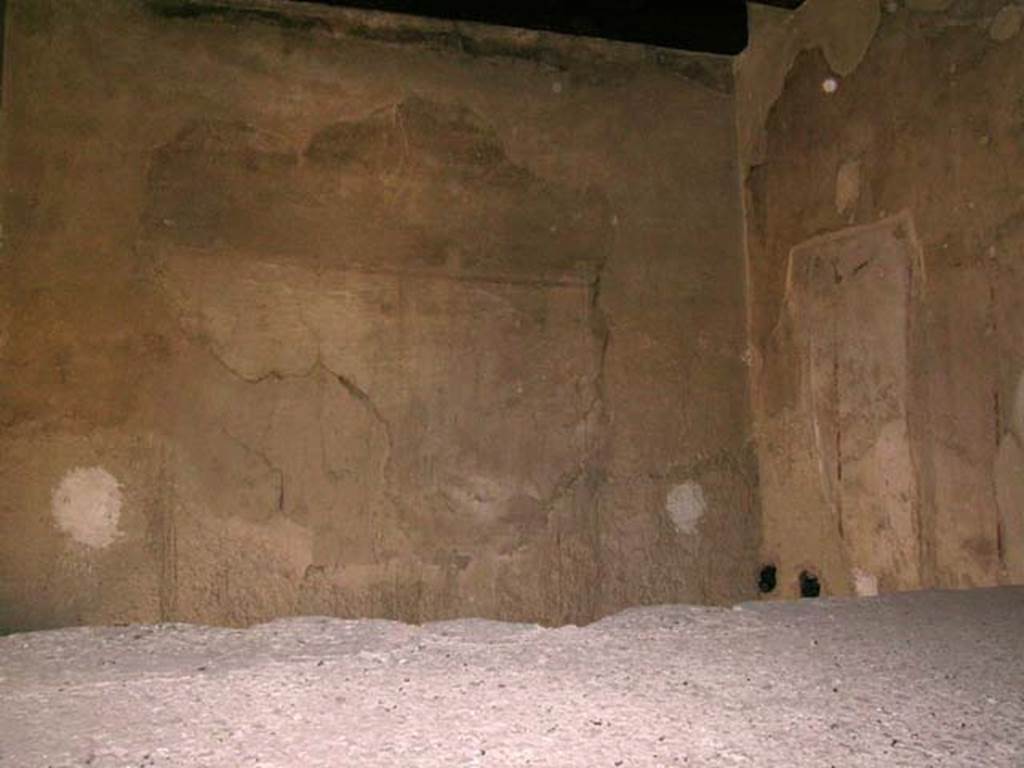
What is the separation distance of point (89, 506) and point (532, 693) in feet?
7.69

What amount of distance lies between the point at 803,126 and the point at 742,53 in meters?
0.64

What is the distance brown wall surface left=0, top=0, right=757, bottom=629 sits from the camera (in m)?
3.14

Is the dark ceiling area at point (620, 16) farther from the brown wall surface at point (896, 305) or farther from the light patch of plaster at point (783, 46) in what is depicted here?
the brown wall surface at point (896, 305)

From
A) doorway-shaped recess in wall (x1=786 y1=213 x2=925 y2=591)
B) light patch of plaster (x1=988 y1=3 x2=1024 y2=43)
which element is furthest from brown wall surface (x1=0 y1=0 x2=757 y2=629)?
light patch of plaster (x1=988 y1=3 x2=1024 y2=43)

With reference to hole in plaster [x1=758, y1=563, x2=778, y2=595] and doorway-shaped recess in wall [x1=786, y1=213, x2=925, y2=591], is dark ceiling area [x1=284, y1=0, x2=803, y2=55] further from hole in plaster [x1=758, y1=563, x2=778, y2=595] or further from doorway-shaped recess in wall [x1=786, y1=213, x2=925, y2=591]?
hole in plaster [x1=758, y1=563, x2=778, y2=595]

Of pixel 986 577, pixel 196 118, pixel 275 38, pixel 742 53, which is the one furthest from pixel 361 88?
pixel 986 577

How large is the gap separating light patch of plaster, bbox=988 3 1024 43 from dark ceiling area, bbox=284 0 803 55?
3.79 feet

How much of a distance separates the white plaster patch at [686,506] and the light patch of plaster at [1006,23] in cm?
192

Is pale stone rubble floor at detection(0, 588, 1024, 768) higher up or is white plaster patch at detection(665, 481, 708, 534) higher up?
white plaster patch at detection(665, 481, 708, 534)

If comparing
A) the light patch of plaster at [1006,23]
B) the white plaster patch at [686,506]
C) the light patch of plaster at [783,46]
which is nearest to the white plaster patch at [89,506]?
the white plaster patch at [686,506]

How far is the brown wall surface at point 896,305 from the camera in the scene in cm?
252

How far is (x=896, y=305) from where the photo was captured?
291 centimetres

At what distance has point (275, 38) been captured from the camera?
345cm

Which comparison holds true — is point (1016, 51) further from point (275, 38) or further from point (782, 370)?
point (275, 38)
